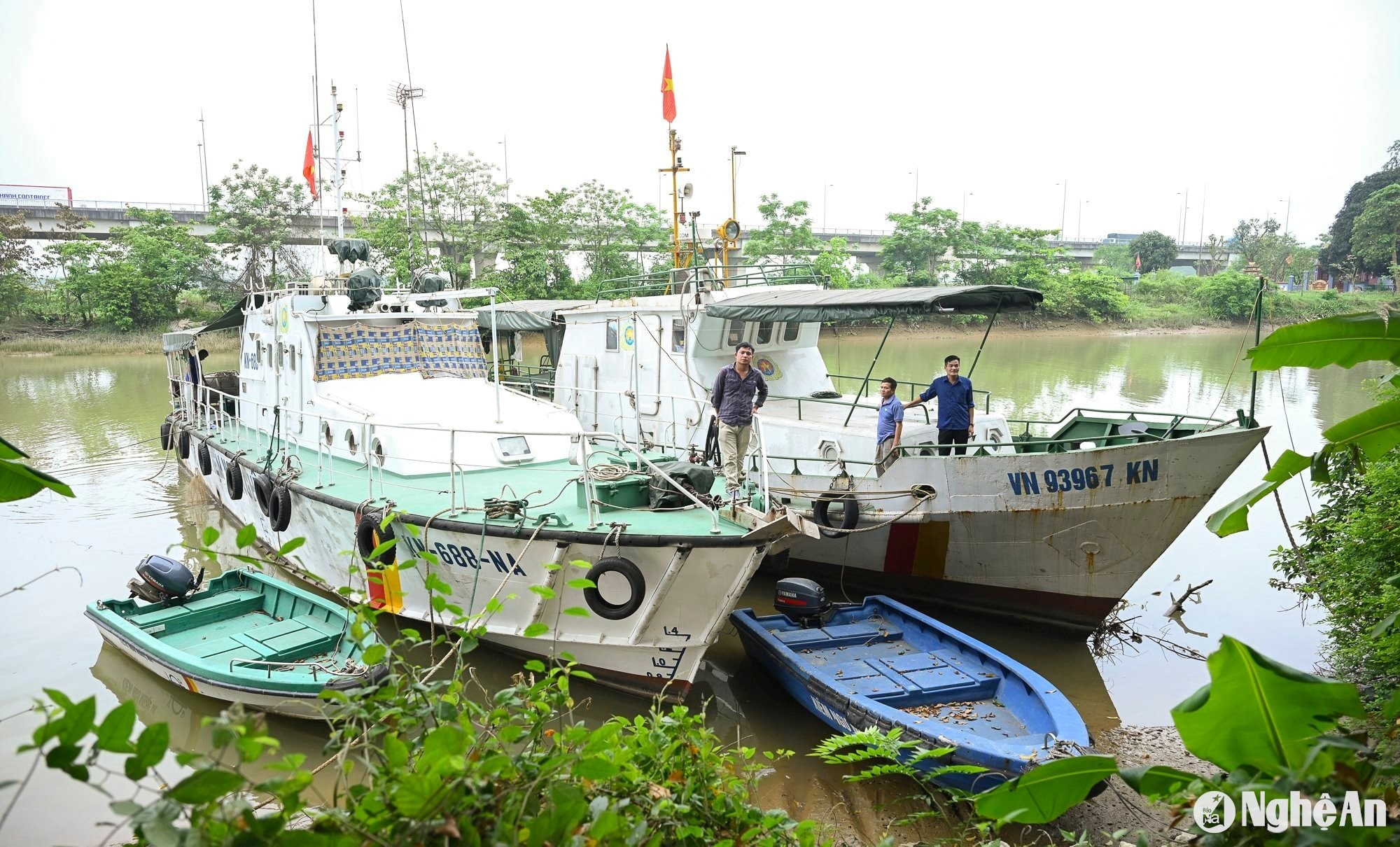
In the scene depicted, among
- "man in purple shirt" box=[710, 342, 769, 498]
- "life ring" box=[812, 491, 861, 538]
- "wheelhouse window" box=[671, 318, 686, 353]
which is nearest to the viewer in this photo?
"man in purple shirt" box=[710, 342, 769, 498]

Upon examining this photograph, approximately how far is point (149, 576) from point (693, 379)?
636cm

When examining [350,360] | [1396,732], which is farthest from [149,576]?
[1396,732]

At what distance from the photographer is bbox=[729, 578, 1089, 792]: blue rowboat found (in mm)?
6051

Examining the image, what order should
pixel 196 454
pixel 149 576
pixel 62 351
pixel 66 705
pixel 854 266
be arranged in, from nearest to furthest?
1. pixel 66 705
2. pixel 149 576
3. pixel 196 454
4. pixel 62 351
5. pixel 854 266

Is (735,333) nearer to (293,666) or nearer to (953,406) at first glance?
(953,406)

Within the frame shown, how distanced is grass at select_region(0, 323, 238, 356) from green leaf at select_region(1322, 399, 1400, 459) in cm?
3688

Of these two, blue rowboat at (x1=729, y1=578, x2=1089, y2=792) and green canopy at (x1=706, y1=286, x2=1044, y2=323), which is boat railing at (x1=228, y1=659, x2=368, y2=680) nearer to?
blue rowboat at (x1=729, y1=578, x2=1089, y2=792)

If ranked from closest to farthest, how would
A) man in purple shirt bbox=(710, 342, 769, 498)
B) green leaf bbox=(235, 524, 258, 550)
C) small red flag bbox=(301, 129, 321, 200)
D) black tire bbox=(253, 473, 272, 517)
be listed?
green leaf bbox=(235, 524, 258, 550), man in purple shirt bbox=(710, 342, 769, 498), black tire bbox=(253, 473, 272, 517), small red flag bbox=(301, 129, 321, 200)

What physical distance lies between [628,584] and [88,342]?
38.0 m

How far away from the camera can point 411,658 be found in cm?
843

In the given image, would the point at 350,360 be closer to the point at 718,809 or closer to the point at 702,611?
the point at 702,611

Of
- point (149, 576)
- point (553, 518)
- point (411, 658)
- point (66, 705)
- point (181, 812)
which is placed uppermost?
point (66, 705)

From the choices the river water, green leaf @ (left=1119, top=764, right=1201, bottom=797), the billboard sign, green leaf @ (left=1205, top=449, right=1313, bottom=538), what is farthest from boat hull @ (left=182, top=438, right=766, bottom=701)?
the billboard sign

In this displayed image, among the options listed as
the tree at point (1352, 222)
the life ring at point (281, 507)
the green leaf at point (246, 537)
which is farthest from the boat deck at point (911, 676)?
the tree at point (1352, 222)
